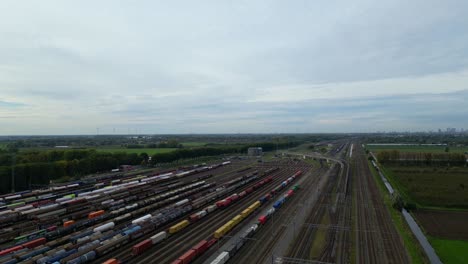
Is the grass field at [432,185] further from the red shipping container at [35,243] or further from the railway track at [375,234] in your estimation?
the red shipping container at [35,243]

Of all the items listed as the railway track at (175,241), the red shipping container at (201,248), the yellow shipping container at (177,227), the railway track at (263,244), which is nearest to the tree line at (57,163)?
the railway track at (175,241)

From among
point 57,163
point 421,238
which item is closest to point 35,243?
point 421,238

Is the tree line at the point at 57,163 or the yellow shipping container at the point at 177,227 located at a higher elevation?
the tree line at the point at 57,163

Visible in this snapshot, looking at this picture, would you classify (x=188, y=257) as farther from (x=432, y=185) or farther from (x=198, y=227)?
(x=432, y=185)

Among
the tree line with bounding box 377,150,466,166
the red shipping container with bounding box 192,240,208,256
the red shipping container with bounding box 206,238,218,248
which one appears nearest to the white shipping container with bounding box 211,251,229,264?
the red shipping container with bounding box 192,240,208,256

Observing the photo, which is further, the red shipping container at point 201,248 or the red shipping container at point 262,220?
the red shipping container at point 262,220

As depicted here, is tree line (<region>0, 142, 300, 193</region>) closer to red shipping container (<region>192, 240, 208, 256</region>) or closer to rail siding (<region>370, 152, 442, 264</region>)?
red shipping container (<region>192, 240, 208, 256</region>)
